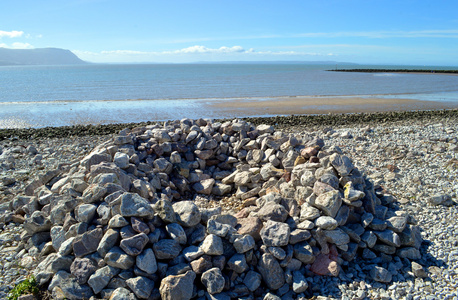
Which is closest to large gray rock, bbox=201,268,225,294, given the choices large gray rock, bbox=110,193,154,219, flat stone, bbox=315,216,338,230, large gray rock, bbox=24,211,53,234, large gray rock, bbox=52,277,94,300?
large gray rock, bbox=110,193,154,219

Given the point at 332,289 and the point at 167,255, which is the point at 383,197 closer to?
the point at 332,289

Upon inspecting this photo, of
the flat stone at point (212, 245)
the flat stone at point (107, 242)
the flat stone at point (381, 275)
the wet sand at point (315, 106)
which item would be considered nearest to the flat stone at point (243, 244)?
the flat stone at point (212, 245)

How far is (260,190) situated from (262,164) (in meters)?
0.97

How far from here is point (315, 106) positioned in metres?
23.5

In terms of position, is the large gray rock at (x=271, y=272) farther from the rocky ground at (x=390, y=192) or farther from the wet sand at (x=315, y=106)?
the wet sand at (x=315, y=106)

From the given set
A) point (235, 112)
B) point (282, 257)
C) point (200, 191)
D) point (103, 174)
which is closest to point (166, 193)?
point (200, 191)

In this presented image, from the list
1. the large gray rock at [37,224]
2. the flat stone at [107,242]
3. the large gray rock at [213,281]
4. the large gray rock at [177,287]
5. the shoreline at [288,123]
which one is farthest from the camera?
the shoreline at [288,123]

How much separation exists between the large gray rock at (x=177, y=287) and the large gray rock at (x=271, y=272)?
95 cm

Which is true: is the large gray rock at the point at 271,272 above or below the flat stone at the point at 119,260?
below

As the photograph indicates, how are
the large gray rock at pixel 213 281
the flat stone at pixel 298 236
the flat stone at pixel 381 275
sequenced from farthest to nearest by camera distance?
the flat stone at pixel 298 236 < the flat stone at pixel 381 275 < the large gray rock at pixel 213 281

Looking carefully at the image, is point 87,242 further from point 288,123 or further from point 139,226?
point 288,123

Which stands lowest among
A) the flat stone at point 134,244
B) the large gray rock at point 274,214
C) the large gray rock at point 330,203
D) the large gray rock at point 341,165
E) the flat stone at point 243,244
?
the flat stone at point 243,244

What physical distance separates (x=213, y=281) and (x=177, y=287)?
1.40 feet

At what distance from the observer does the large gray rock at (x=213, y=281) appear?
3.80 m
